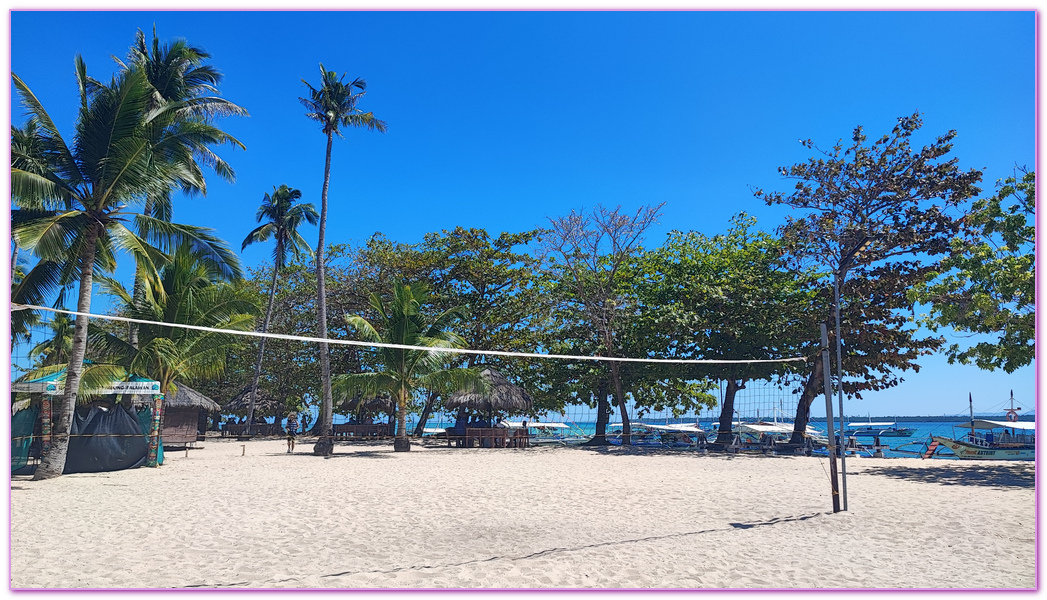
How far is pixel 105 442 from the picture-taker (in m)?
11.2

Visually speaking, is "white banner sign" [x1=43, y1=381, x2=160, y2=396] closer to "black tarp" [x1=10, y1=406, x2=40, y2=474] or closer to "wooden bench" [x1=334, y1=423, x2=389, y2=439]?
"black tarp" [x1=10, y1=406, x2=40, y2=474]

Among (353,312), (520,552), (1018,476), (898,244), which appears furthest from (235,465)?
(898,244)

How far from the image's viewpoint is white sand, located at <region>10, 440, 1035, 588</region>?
4.73 metres

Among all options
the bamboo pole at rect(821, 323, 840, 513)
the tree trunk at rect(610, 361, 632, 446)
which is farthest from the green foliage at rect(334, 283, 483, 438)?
the bamboo pole at rect(821, 323, 840, 513)

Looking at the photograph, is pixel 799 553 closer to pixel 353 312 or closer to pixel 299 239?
pixel 353 312

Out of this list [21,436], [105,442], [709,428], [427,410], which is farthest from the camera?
[709,428]

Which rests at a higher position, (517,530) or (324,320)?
(324,320)

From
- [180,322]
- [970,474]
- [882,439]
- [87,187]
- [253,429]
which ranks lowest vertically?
[882,439]

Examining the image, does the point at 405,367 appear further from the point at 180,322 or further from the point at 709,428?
the point at 709,428

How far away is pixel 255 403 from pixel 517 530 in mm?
22809

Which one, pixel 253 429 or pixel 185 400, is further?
pixel 253 429

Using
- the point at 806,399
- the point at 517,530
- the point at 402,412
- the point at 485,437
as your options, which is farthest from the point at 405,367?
the point at 806,399

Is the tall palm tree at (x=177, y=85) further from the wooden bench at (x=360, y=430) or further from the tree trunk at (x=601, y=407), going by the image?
the tree trunk at (x=601, y=407)

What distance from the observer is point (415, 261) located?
2320cm
